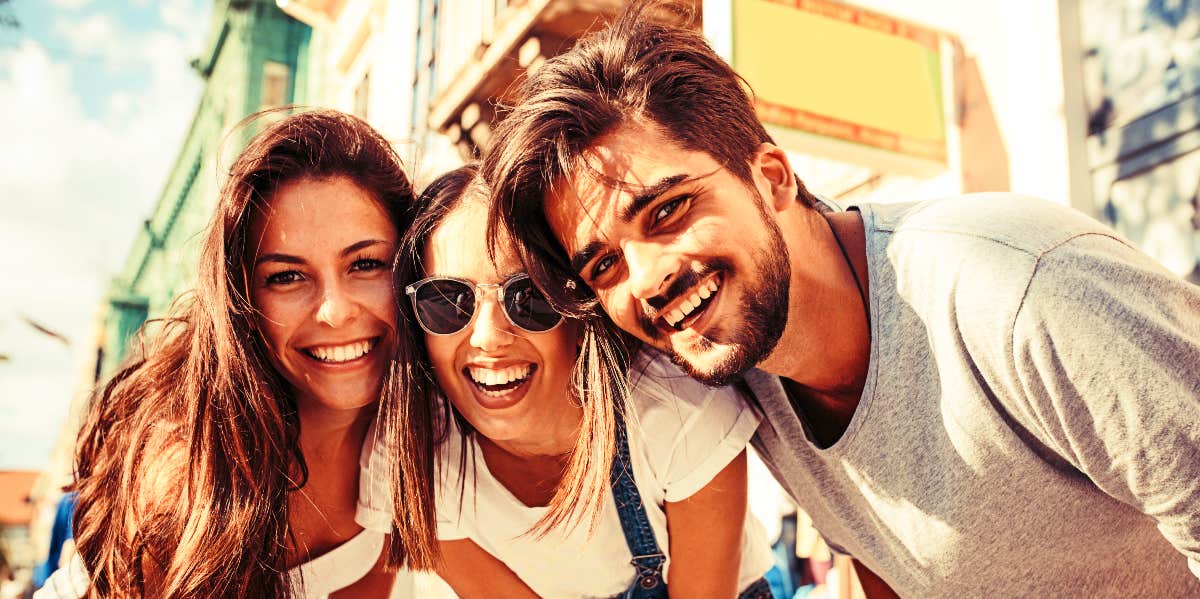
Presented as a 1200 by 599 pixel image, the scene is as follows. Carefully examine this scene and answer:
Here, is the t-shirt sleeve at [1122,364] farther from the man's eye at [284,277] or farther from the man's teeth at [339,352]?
the man's eye at [284,277]

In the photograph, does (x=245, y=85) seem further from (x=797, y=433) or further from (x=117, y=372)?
(x=797, y=433)

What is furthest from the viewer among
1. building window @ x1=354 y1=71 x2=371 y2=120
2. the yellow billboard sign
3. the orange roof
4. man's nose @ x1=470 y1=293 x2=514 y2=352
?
the orange roof

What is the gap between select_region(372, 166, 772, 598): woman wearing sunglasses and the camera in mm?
2506

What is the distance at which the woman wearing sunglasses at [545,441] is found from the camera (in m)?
2.51

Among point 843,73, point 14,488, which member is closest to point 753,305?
point 843,73

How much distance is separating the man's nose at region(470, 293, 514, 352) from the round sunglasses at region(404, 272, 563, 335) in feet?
0.05

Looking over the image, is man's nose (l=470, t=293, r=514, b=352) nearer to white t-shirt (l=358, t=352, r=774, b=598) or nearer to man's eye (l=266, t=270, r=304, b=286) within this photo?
white t-shirt (l=358, t=352, r=774, b=598)

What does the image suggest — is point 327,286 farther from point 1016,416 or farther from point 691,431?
point 1016,416

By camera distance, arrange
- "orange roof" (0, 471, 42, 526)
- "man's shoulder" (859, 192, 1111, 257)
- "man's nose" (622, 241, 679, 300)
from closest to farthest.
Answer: "man's shoulder" (859, 192, 1111, 257) → "man's nose" (622, 241, 679, 300) → "orange roof" (0, 471, 42, 526)

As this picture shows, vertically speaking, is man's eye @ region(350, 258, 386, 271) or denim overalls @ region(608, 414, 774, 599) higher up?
man's eye @ region(350, 258, 386, 271)

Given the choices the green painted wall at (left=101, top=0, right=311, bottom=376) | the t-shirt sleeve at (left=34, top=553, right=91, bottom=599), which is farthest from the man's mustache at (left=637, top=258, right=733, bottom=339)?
the green painted wall at (left=101, top=0, right=311, bottom=376)

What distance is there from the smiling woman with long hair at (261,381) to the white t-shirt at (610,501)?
0.16 meters

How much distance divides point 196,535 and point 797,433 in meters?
1.67

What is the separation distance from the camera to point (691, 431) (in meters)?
2.59
